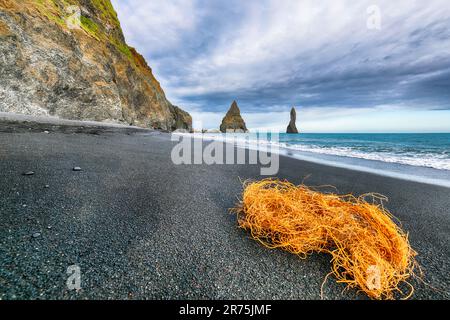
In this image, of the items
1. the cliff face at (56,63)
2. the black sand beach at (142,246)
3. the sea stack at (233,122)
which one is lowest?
the black sand beach at (142,246)

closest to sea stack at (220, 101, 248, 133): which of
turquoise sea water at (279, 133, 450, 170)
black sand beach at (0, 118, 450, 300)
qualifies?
turquoise sea water at (279, 133, 450, 170)

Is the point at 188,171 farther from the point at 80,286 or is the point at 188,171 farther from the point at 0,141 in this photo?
the point at 0,141

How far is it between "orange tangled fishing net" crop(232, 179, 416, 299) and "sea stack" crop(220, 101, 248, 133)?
12052 cm

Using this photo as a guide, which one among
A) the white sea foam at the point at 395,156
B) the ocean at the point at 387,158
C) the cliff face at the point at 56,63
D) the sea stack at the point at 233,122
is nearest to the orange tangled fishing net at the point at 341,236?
the ocean at the point at 387,158

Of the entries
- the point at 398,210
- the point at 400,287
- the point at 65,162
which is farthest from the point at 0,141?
the point at 398,210

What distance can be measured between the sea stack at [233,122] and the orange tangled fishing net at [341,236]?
12052 centimetres

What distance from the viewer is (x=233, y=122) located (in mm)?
124188

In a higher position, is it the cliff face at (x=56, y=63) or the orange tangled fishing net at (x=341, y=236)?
the cliff face at (x=56, y=63)

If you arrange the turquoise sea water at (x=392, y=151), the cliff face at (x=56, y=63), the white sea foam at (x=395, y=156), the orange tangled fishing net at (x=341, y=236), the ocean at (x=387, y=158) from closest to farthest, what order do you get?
1. the orange tangled fishing net at (x=341, y=236)
2. the ocean at (x=387, y=158)
3. the white sea foam at (x=395, y=156)
4. the turquoise sea water at (x=392, y=151)
5. the cliff face at (x=56, y=63)

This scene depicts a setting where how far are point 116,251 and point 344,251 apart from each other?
2111 mm

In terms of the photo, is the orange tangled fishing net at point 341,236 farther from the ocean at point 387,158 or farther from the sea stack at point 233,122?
the sea stack at point 233,122

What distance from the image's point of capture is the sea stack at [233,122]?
403 ft

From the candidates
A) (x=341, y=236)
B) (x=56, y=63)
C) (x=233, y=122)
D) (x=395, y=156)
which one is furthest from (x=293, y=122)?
(x=341, y=236)

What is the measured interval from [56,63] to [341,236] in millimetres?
20548
